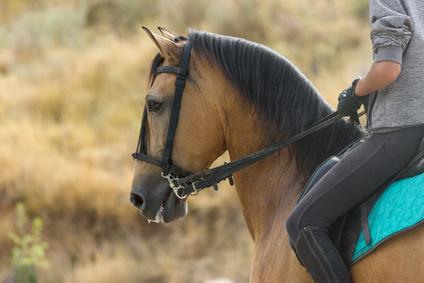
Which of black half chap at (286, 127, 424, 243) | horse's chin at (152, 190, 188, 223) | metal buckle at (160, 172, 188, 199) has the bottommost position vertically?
black half chap at (286, 127, 424, 243)

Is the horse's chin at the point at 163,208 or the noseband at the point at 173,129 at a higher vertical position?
the noseband at the point at 173,129

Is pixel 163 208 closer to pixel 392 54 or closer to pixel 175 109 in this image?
pixel 175 109

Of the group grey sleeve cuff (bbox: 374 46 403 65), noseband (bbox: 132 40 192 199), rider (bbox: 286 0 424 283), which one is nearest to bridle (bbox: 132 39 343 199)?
noseband (bbox: 132 40 192 199)

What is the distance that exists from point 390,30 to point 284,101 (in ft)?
2.41

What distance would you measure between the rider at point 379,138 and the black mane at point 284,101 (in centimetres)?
43

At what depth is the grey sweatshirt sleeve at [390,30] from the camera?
89.2 inches

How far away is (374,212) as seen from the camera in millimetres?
2373

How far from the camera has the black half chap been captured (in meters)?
2.33

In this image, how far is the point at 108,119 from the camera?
10953 millimetres

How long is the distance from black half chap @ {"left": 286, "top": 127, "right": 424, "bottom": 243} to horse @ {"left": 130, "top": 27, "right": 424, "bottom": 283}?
1.13 ft

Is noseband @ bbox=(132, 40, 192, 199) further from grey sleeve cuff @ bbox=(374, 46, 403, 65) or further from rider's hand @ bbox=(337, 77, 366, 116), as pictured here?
grey sleeve cuff @ bbox=(374, 46, 403, 65)

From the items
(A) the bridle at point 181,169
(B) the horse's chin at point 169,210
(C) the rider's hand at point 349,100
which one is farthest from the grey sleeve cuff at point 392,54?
(B) the horse's chin at point 169,210

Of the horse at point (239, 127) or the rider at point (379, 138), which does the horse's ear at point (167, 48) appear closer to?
the horse at point (239, 127)

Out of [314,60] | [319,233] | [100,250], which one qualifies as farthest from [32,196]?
[319,233]
